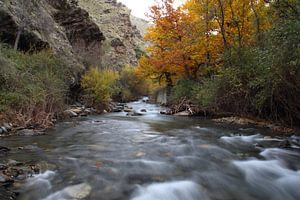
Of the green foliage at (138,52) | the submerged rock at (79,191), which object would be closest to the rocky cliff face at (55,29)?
the submerged rock at (79,191)

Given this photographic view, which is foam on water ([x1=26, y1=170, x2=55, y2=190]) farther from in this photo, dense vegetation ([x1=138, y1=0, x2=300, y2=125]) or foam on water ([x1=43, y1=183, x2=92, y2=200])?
dense vegetation ([x1=138, y1=0, x2=300, y2=125])

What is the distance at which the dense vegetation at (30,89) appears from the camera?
10219 mm

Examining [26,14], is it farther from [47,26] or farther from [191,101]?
[191,101]

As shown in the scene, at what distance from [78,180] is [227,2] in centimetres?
1410

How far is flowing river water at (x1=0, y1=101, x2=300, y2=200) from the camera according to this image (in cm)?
458

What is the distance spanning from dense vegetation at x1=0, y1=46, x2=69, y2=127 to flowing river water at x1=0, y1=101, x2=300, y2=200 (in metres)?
1.68

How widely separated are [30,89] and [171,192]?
8.50m

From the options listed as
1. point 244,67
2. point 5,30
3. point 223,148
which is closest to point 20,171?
point 223,148

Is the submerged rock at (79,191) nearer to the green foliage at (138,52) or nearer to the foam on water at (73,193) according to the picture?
the foam on water at (73,193)

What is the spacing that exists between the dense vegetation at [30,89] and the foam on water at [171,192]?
6.71 metres

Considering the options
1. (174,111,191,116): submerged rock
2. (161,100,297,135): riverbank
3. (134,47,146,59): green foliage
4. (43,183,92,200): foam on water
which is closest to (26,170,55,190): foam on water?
(43,183,92,200): foam on water

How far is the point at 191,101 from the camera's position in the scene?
18.3m

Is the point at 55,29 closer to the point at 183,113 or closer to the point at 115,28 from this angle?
the point at 183,113

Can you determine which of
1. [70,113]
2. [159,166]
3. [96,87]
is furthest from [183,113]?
[159,166]
